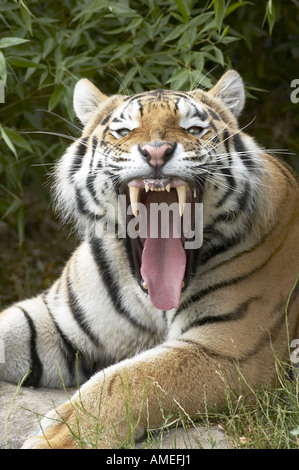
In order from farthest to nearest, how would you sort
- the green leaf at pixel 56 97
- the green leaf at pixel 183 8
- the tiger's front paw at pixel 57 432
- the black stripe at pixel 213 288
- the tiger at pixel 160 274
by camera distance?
1. the green leaf at pixel 56 97
2. the green leaf at pixel 183 8
3. the black stripe at pixel 213 288
4. the tiger at pixel 160 274
5. the tiger's front paw at pixel 57 432

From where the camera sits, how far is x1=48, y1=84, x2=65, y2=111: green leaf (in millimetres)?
4016

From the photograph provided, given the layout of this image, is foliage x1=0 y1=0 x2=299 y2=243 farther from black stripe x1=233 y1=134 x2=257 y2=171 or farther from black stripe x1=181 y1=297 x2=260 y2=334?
black stripe x1=181 y1=297 x2=260 y2=334

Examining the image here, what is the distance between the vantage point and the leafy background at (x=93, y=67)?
13.0 ft

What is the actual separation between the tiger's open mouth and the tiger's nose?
18 cm

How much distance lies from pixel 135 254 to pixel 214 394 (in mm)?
664

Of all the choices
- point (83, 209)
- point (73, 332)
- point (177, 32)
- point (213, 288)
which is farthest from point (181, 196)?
point (177, 32)

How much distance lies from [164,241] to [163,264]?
0.30ft

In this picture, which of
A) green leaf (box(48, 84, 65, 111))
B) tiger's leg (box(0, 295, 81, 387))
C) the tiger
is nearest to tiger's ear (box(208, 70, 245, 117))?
the tiger

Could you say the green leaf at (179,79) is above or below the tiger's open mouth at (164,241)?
above

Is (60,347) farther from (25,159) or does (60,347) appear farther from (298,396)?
(25,159)

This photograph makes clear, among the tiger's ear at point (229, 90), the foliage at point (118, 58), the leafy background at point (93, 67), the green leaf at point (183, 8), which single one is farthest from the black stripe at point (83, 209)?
the green leaf at point (183, 8)

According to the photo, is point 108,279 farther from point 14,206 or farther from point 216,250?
point 14,206

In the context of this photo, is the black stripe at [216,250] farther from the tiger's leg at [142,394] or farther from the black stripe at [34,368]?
the black stripe at [34,368]

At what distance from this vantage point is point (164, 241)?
2.93m
